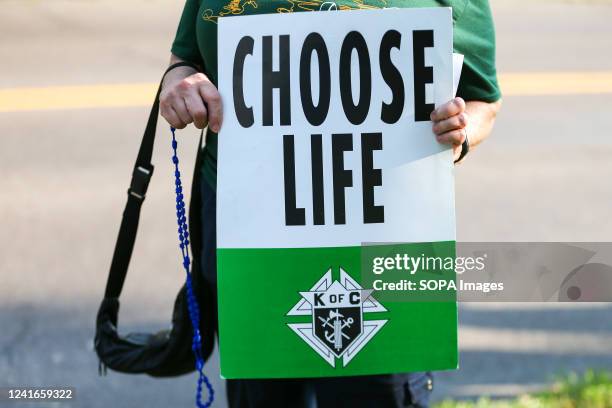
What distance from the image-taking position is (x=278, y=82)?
204 centimetres

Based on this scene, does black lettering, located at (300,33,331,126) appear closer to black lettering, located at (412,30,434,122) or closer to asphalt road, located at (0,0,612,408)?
black lettering, located at (412,30,434,122)

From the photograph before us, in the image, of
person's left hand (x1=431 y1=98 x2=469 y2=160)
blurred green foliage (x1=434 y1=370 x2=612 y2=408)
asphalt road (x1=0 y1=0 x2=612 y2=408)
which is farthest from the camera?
asphalt road (x1=0 y1=0 x2=612 y2=408)

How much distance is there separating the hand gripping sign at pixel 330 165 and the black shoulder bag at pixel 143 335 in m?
0.34

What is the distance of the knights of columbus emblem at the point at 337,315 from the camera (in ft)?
6.77

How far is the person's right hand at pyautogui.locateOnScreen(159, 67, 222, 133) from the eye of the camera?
2.04 m

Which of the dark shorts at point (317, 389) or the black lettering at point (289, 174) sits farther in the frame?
the dark shorts at point (317, 389)

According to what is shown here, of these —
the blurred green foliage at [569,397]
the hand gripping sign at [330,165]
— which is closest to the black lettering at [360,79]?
the hand gripping sign at [330,165]

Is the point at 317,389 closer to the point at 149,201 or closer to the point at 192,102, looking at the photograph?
the point at 192,102

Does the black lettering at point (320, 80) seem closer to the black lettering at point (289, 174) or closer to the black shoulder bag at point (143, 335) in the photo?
the black lettering at point (289, 174)

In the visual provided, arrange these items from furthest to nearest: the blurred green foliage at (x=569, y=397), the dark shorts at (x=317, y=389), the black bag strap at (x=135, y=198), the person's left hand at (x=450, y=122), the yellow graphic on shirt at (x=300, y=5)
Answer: the blurred green foliage at (x=569, y=397)
the black bag strap at (x=135, y=198)
the dark shorts at (x=317, y=389)
the yellow graphic on shirt at (x=300, y=5)
the person's left hand at (x=450, y=122)

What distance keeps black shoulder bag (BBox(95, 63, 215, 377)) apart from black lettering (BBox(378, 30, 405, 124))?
0.55 metres

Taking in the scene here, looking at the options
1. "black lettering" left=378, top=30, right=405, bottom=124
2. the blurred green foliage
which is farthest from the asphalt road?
"black lettering" left=378, top=30, right=405, bottom=124

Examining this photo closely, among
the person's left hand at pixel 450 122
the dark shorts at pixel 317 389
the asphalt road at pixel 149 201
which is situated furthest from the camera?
the asphalt road at pixel 149 201

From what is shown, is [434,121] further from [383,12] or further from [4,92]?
[4,92]
